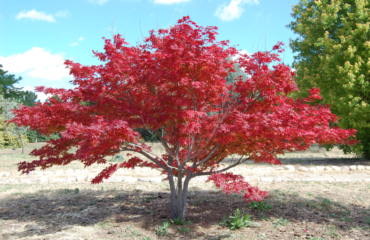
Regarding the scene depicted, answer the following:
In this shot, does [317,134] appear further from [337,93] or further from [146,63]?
[337,93]

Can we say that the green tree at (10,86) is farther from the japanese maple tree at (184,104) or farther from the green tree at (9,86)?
the japanese maple tree at (184,104)

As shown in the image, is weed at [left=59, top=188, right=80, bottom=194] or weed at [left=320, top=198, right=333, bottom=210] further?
weed at [left=59, top=188, right=80, bottom=194]

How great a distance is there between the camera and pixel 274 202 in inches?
281

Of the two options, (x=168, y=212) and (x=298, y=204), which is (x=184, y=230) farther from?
(x=298, y=204)

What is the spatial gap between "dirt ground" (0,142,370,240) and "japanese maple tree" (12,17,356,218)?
1.11 meters

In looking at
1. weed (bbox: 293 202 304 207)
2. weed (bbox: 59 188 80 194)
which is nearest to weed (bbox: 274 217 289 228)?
weed (bbox: 293 202 304 207)

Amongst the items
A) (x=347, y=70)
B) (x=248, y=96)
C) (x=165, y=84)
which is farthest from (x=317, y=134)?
(x=347, y=70)

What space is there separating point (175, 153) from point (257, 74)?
2364mm

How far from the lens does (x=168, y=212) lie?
6797 mm

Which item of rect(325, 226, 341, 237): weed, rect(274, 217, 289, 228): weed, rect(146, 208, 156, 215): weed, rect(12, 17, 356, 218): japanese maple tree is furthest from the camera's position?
rect(146, 208, 156, 215): weed

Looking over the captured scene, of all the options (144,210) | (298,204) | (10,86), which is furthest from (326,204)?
(10,86)

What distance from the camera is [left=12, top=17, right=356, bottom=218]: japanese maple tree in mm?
4832

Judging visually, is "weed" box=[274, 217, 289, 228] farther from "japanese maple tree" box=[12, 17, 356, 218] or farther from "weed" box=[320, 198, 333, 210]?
"weed" box=[320, 198, 333, 210]

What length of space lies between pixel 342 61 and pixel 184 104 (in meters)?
11.7
